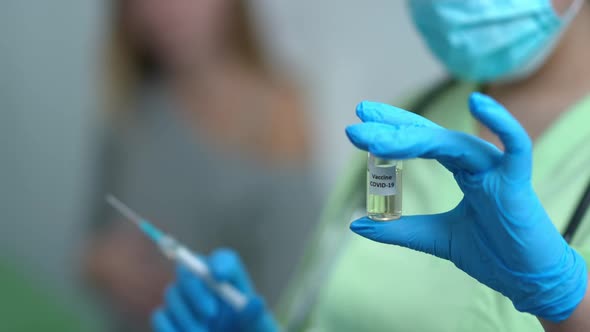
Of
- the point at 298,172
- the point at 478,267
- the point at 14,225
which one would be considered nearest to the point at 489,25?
the point at 478,267

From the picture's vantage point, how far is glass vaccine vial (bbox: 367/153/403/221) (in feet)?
1.97

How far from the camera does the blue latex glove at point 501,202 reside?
20.8 inches

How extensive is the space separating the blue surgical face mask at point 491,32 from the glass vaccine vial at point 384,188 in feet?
0.95

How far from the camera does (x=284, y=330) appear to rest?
3.49 ft

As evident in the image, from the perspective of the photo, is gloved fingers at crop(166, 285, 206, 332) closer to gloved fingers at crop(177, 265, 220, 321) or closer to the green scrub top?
gloved fingers at crop(177, 265, 220, 321)

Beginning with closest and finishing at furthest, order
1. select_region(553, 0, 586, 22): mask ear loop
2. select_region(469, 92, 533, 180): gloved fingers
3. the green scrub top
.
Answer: select_region(469, 92, 533, 180): gloved fingers
the green scrub top
select_region(553, 0, 586, 22): mask ear loop

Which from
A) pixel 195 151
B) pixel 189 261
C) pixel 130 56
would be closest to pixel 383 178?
pixel 189 261

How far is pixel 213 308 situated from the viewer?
1.00 m

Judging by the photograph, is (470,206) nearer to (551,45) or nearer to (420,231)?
(420,231)

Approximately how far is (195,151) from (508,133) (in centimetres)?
112

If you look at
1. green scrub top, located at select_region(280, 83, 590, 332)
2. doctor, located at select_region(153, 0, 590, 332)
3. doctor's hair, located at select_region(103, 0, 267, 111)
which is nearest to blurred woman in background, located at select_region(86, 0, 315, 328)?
doctor's hair, located at select_region(103, 0, 267, 111)

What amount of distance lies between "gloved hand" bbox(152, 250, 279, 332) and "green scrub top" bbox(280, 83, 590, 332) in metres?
0.08

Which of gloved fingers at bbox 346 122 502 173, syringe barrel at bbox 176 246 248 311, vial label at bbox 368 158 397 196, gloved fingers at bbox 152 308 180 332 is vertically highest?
gloved fingers at bbox 346 122 502 173

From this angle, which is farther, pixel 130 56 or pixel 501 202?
pixel 130 56
